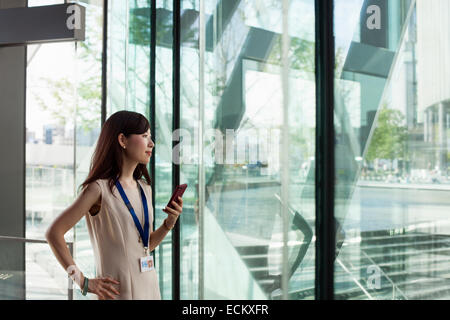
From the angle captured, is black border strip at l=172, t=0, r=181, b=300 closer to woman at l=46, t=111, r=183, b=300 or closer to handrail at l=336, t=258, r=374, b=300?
handrail at l=336, t=258, r=374, b=300

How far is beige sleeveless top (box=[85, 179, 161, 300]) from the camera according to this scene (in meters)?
1.83

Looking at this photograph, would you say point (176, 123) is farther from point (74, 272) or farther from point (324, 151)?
point (74, 272)

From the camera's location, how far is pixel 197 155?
12.1 ft

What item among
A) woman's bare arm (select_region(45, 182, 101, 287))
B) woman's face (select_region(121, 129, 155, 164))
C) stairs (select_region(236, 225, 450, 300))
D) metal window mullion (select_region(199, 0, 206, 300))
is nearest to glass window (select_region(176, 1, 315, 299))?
metal window mullion (select_region(199, 0, 206, 300))

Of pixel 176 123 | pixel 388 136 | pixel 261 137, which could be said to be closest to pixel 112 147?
pixel 261 137

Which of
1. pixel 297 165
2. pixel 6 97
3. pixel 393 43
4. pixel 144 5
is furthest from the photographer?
Result: pixel 6 97

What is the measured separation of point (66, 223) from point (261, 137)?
1691 mm

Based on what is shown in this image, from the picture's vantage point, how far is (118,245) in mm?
1831

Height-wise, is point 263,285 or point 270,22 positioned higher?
point 270,22

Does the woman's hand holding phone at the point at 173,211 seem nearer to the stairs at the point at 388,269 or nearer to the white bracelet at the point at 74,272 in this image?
the white bracelet at the point at 74,272
